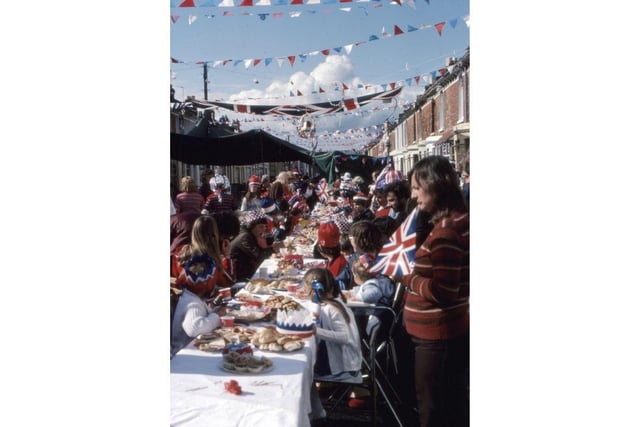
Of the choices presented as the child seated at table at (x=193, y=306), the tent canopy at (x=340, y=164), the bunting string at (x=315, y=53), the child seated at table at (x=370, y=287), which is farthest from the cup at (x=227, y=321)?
the tent canopy at (x=340, y=164)

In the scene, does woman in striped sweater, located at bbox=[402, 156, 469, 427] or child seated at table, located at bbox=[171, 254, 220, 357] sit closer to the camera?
woman in striped sweater, located at bbox=[402, 156, 469, 427]

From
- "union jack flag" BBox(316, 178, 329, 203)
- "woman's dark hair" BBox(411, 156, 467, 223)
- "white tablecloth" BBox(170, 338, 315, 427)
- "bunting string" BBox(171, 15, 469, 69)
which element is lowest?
"white tablecloth" BBox(170, 338, 315, 427)

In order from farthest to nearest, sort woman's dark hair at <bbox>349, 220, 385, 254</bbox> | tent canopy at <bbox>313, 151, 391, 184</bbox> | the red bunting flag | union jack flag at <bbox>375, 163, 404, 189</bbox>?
tent canopy at <bbox>313, 151, 391, 184</bbox>, union jack flag at <bbox>375, 163, 404, 189</bbox>, the red bunting flag, woman's dark hair at <bbox>349, 220, 385, 254</bbox>

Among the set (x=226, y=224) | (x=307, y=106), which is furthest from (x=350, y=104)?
(x=226, y=224)

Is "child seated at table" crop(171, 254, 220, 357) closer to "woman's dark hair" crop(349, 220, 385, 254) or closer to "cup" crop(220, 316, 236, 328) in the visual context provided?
"cup" crop(220, 316, 236, 328)

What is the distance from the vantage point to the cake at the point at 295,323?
2158 mm

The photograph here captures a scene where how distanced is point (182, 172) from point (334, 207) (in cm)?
105

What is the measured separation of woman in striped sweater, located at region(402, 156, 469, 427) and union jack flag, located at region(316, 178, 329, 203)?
224 centimetres

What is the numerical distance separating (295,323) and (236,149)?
1.75 metres

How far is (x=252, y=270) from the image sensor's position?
361cm

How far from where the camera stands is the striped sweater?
1.98 meters

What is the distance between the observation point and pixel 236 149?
12.0ft

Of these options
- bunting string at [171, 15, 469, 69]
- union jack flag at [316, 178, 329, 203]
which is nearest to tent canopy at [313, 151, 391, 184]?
union jack flag at [316, 178, 329, 203]
